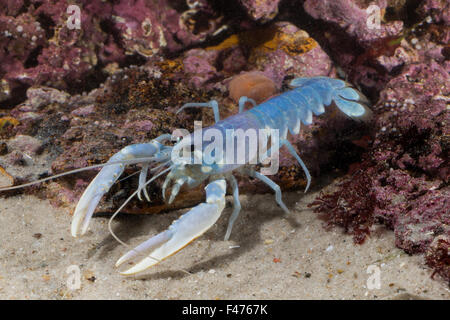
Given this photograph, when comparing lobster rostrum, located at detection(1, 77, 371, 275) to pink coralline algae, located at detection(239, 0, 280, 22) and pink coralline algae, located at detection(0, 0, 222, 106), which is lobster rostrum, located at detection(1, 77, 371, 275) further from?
pink coralline algae, located at detection(0, 0, 222, 106)

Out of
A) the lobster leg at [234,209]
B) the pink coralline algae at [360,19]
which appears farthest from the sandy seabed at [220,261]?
the pink coralline algae at [360,19]

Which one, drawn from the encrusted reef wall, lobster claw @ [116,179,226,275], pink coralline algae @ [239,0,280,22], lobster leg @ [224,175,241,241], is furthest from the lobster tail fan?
lobster claw @ [116,179,226,275]

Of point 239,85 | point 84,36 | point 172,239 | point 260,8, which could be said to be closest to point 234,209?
point 172,239

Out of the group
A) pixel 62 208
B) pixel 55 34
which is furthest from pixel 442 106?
pixel 55 34

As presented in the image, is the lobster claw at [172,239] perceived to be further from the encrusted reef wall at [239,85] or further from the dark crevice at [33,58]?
the dark crevice at [33,58]

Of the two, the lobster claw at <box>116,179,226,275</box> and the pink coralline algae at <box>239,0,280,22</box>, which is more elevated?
the pink coralline algae at <box>239,0,280,22</box>

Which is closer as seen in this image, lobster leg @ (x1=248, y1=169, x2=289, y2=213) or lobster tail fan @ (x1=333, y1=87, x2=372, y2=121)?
lobster leg @ (x1=248, y1=169, x2=289, y2=213)

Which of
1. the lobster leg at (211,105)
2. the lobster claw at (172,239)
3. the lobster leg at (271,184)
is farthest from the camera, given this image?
the lobster leg at (211,105)

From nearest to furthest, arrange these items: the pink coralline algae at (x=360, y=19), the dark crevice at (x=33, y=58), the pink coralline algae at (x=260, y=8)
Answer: the pink coralline algae at (x=360, y=19), the pink coralline algae at (x=260, y=8), the dark crevice at (x=33, y=58)
